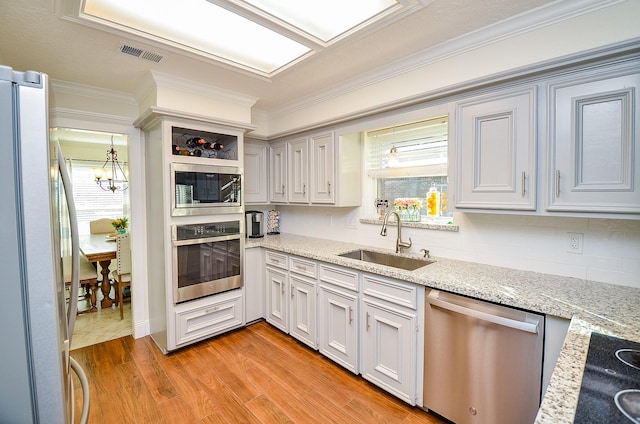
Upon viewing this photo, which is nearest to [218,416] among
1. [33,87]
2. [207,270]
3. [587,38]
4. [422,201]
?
[207,270]

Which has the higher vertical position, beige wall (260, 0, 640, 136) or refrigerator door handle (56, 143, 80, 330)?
beige wall (260, 0, 640, 136)

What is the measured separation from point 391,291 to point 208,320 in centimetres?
188

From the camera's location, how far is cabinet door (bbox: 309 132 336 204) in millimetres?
2959

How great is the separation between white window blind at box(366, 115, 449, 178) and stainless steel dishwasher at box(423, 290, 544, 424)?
1.22 m

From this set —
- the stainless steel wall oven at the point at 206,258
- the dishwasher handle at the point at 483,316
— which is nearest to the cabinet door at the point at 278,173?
the stainless steel wall oven at the point at 206,258

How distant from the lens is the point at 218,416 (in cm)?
199

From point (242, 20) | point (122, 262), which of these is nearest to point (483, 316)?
point (242, 20)

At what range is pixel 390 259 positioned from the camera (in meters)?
2.66

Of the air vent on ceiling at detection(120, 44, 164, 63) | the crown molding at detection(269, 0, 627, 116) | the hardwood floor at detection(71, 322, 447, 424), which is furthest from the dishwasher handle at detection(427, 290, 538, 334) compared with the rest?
the air vent on ceiling at detection(120, 44, 164, 63)

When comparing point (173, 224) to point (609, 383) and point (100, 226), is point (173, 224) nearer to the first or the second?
point (609, 383)

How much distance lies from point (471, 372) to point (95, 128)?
3612mm

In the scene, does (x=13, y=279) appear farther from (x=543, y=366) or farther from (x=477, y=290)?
(x=543, y=366)

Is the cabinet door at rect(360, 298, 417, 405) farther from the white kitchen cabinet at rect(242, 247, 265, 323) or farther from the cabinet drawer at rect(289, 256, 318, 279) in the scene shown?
the white kitchen cabinet at rect(242, 247, 265, 323)

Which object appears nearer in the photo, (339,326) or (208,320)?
(339,326)
